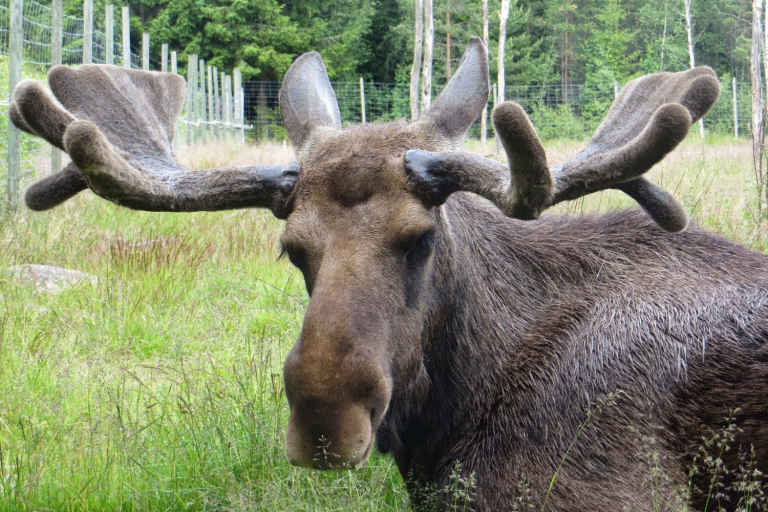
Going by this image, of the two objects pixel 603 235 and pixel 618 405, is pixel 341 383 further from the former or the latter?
pixel 603 235

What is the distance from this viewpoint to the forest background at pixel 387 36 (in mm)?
46625

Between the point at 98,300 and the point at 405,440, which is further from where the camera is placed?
the point at 98,300

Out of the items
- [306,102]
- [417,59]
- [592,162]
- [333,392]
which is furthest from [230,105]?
[333,392]

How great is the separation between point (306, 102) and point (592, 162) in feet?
4.68

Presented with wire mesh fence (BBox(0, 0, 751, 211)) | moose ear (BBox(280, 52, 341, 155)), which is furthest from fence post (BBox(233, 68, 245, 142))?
moose ear (BBox(280, 52, 341, 155))

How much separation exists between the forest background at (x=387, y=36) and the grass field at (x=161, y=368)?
37.4 meters

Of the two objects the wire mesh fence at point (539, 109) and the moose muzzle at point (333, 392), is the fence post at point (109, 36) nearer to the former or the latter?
the moose muzzle at point (333, 392)

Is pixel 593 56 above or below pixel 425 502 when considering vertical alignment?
above

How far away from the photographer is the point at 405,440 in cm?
312

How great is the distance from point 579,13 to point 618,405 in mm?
64901

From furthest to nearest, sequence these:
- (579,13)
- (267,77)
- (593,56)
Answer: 1. (579,13)
2. (593,56)
3. (267,77)

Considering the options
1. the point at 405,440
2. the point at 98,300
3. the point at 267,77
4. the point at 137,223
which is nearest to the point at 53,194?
the point at 405,440

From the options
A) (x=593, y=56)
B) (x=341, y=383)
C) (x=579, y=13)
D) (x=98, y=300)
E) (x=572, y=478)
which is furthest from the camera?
(x=579, y=13)

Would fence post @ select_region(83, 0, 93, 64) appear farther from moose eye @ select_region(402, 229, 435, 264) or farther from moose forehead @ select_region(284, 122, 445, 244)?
moose eye @ select_region(402, 229, 435, 264)
